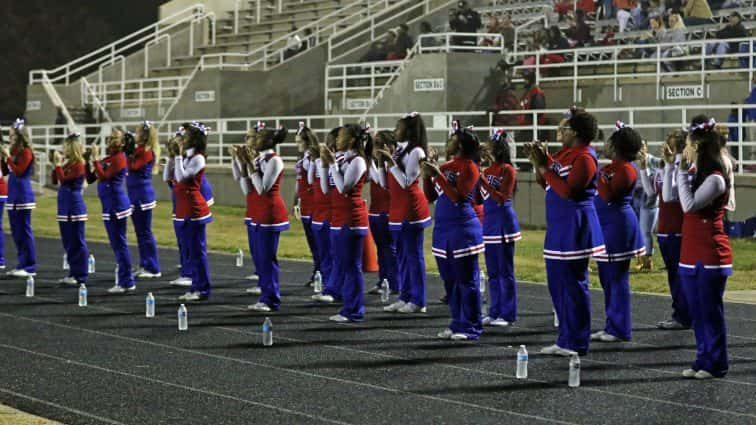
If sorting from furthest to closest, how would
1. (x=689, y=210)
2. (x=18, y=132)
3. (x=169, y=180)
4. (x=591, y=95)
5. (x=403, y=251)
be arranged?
(x=591, y=95)
(x=18, y=132)
(x=169, y=180)
(x=403, y=251)
(x=689, y=210)

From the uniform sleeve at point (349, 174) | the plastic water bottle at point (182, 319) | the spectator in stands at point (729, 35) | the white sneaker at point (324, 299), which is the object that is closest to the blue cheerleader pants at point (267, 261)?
the white sneaker at point (324, 299)

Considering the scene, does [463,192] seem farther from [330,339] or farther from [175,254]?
[175,254]

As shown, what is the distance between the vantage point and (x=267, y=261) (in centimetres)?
1441

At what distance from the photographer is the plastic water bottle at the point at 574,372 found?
1019 cm

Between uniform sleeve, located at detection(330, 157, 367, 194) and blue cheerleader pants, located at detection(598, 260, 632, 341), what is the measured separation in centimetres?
253

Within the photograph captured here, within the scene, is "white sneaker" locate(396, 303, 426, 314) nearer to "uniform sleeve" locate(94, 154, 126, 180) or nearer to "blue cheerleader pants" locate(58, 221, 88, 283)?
"uniform sleeve" locate(94, 154, 126, 180)

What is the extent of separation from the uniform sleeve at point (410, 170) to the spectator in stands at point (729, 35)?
14.7 meters

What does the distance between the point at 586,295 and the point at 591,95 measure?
A: 18.6m

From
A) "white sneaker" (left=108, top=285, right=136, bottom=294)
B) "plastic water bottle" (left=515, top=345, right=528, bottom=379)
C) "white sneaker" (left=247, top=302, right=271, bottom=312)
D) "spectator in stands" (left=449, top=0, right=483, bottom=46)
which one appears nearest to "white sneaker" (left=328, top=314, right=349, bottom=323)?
"white sneaker" (left=247, top=302, right=271, bottom=312)

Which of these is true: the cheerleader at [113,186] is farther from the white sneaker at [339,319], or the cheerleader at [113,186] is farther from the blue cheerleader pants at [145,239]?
the white sneaker at [339,319]

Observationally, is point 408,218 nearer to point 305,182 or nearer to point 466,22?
point 305,182

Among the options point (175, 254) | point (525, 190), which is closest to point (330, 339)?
point (175, 254)

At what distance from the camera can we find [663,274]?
1859cm

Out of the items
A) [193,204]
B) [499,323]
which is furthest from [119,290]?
[499,323]
